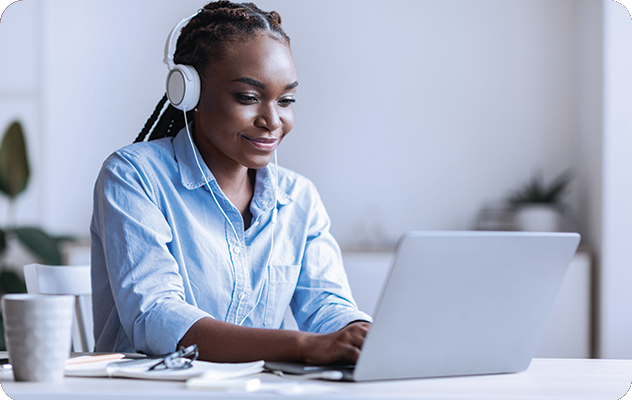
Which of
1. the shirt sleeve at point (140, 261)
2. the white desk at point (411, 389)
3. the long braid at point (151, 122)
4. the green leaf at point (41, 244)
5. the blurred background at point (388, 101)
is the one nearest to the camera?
the white desk at point (411, 389)

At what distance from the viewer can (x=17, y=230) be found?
307cm

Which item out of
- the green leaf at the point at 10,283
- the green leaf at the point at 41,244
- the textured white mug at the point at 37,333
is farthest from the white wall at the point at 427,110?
the textured white mug at the point at 37,333

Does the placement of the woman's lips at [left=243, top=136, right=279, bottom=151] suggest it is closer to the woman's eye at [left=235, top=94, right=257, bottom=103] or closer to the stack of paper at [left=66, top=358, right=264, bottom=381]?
the woman's eye at [left=235, top=94, right=257, bottom=103]

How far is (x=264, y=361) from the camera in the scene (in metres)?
0.86

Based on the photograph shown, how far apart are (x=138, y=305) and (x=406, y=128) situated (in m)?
2.57

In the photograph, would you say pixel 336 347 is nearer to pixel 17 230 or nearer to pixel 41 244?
pixel 41 244

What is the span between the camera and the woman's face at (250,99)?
120cm

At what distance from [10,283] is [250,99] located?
239 centimetres

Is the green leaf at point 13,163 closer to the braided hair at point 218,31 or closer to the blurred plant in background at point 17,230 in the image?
the blurred plant in background at point 17,230

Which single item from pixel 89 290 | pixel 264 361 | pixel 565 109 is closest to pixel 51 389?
pixel 264 361

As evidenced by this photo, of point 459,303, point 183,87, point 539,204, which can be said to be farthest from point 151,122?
point 539,204

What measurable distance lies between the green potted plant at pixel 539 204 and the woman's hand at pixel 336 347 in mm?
2461

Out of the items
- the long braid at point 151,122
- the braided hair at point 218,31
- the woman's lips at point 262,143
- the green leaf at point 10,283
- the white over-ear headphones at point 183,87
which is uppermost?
the braided hair at point 218,31

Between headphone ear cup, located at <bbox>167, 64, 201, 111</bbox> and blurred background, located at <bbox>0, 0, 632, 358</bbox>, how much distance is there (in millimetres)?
2113
